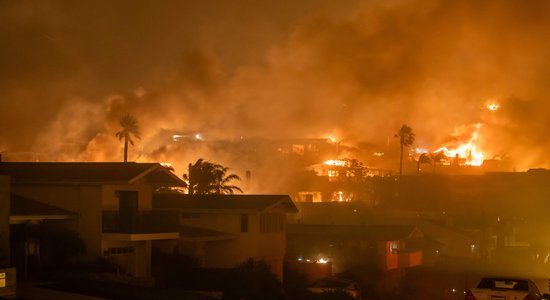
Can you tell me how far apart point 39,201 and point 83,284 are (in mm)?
5966

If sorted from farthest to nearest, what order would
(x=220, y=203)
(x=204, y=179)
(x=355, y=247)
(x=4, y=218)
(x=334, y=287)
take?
(x=204, y=179)
(x=355, y=247)
(x=220, y=203)
(x=334, y=287)
(x=4, y=218)

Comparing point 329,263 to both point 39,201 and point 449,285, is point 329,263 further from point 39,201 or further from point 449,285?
point 39,201

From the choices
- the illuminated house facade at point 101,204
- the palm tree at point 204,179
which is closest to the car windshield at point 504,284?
the illuminated house facade at point 101,204

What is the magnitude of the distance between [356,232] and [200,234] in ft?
50.0

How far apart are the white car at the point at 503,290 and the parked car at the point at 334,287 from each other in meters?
13.4

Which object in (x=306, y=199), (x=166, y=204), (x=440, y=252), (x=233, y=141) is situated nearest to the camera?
(x=166, y=204)

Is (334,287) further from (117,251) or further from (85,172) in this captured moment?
(85,172)

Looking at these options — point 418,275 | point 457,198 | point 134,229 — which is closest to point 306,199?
point 457,198

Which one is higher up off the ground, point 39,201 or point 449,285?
point 39,201

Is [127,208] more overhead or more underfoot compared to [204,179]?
more underfoot

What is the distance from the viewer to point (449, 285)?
4016 centimetres

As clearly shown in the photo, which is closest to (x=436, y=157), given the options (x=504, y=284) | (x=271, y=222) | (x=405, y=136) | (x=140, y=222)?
(x=405, y=136)

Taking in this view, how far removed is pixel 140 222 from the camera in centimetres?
2755

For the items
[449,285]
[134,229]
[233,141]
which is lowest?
[449,285]
